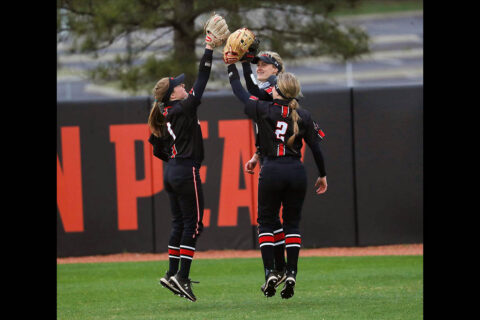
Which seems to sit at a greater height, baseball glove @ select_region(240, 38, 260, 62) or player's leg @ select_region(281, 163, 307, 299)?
baseball glove @ select_region(240, 38, 260, 62)

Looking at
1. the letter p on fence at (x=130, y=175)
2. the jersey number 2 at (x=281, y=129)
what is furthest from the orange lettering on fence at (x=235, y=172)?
the jersey number 2 at (x=281, y=129)

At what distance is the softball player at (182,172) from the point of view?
826 cm

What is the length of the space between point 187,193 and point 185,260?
2.12ft

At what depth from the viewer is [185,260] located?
27.2 feet

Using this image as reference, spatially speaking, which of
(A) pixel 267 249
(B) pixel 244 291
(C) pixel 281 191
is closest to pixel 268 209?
(C) pixel 281 191

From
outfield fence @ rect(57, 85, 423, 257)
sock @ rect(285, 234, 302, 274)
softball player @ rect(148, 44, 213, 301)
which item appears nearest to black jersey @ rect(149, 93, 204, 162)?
softball player @ rect(148, 44, 213, 301)

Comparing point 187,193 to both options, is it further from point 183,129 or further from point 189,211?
point 183,129

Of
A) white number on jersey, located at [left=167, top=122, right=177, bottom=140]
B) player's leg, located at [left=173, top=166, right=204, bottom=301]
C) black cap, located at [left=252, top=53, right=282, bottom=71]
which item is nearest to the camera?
black cap, located at [left=252, top=53, right=282, bottom=71]

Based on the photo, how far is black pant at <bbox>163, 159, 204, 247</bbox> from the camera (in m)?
8.34

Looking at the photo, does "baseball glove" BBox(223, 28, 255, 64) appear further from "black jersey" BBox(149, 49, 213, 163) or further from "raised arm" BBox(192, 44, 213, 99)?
"black jersey" BBox(149, 49, 213, 163)

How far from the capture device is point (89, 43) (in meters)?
16.1
